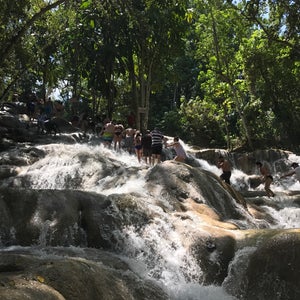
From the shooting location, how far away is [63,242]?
8.68 m

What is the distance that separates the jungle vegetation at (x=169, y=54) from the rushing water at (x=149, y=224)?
478 cm

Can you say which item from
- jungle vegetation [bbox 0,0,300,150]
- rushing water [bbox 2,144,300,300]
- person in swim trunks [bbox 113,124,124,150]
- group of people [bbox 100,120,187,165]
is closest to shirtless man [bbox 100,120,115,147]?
group of people [bbox 100,120,187,165]

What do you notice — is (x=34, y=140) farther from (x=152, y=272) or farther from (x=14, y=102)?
(x=152, y=272)

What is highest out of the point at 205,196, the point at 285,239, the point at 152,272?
the point at 205,196

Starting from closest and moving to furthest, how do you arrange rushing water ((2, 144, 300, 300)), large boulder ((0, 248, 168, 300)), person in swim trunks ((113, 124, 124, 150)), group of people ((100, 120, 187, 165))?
large boulder ((0, 248, 168, 300)), rushing water ((2, 144, 300, 300)), group of people ((100, 120, 187, 165)), person in swim trunks ((113, 124, 124, 150))

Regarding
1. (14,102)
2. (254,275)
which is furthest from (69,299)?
(14,102)

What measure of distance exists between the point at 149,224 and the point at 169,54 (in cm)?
1876

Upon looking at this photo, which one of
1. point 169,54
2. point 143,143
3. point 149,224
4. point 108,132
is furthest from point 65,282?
point 169,54

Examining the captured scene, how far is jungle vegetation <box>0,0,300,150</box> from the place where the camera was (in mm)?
20828

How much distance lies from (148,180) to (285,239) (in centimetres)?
502

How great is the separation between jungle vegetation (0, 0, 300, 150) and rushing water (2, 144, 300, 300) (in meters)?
4.78

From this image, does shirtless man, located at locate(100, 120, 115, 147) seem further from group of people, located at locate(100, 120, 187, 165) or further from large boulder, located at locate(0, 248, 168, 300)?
large boulder, located at locate(0, 248, 168, 300)

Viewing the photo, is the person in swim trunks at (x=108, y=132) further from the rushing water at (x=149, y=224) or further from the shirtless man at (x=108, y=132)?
the rushing water at (x=149, y=224)

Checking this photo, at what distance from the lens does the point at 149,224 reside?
9227mm
